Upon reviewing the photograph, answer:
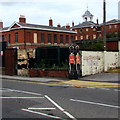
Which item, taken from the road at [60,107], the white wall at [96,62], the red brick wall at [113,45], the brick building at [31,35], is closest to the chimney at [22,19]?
the brick building at [31,35]

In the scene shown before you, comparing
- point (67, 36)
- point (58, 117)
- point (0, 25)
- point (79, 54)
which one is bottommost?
point (58, 117)

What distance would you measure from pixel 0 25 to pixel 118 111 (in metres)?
48.8

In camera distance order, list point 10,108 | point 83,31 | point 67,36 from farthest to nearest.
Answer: point 83,31
point 67,36
point 10,108

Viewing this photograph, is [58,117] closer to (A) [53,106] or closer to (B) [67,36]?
(A) [53,106]

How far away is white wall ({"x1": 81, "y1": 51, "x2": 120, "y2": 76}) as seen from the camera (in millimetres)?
17156

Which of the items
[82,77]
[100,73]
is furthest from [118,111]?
[100,73]

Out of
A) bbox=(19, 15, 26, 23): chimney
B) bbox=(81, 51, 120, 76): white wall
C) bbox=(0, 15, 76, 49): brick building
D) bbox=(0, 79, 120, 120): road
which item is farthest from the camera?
bbox=(19, 15, 26, 23): chimney

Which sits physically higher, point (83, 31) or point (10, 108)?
point (83, 31)

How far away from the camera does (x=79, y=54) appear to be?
55.2 feet

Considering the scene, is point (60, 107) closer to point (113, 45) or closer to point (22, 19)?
point (113, 45)

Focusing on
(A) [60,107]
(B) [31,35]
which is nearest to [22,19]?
(B) [31,35]

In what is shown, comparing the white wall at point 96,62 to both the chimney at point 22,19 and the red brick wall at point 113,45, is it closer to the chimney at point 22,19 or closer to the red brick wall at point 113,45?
the red brick wall at point 113,45

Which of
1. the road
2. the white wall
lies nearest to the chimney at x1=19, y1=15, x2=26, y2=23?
the white wall

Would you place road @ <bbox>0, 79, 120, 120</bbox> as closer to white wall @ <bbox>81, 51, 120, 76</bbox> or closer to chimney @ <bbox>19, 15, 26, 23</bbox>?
white wall @ <bbox>81, 51, 120, 76</bbox>
